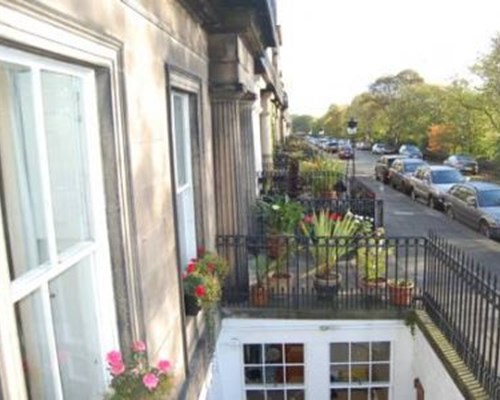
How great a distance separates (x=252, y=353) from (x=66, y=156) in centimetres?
504

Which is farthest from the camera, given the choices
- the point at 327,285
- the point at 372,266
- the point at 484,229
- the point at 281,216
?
the point at 484,229

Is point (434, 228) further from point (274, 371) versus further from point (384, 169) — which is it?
point (384, 169)

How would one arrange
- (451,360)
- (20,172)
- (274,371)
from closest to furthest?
(20,172) < (451,360) < (274,371)

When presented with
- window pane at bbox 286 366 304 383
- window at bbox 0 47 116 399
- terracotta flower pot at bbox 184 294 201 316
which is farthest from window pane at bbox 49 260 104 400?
window pane at bbox 286 366 304 383

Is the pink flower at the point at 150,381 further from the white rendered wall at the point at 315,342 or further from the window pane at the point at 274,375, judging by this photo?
the window pane at the point at 274,375

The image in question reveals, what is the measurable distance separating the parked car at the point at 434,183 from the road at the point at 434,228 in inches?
14.0

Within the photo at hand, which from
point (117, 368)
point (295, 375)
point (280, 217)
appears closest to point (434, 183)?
point (280, 217)

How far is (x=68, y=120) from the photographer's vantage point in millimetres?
2676

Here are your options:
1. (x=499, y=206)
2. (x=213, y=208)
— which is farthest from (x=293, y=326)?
(x=499, y=206)

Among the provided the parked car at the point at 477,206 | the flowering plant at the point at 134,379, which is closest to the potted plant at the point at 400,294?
the flowering plant at the point at 134,379

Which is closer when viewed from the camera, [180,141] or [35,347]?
[35,347]

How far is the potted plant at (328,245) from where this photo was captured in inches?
273

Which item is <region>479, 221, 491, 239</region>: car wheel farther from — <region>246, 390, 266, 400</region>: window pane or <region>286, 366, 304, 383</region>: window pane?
<region>246, 390, 266, 400</region>: window pane

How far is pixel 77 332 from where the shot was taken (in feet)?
8.98
